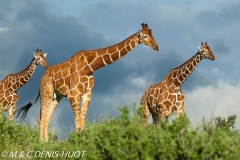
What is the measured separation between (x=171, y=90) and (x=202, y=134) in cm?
740

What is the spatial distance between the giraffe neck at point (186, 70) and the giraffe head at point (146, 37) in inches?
57.9

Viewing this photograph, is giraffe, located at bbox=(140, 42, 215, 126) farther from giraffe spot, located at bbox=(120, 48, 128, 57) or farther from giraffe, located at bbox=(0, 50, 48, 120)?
giraffe, located at bbox=(0, 50, 48, 120)

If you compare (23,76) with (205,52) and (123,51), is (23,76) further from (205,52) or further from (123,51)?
(205,52)

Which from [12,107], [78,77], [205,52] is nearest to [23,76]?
[12,107]

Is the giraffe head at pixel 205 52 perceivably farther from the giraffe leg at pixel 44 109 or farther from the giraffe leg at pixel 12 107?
the giraffe leg at pixel 12 107

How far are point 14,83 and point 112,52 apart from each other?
212 inches

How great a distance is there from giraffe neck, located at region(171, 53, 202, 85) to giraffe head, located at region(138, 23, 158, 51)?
4.83ft

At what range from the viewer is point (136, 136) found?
7.38 metres

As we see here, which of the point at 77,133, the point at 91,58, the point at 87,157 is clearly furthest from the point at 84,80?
the point at 87,157

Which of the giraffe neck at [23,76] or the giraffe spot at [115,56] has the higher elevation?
the giraffe neck at [23,76]

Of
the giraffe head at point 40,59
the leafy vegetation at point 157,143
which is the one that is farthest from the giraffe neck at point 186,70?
the leafy vegetation at point 157,143

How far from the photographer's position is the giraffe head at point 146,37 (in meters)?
13.8

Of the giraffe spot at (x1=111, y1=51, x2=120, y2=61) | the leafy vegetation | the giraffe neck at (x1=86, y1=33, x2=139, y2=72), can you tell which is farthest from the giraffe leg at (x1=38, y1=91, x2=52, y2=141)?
the leafy vegetation

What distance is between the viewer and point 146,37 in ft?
45.4
